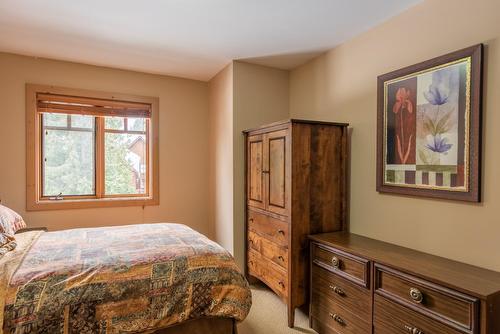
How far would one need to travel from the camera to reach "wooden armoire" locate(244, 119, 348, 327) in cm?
235

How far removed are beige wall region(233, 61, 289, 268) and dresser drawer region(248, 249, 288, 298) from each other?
0.21 m

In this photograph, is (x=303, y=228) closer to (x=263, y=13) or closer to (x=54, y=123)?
(x=263, y=13)

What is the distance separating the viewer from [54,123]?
3295 mm

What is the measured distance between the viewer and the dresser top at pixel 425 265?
1391 mm

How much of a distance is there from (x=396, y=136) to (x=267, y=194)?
47.2 inches

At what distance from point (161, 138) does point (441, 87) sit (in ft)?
9.97

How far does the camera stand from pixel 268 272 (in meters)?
2.71

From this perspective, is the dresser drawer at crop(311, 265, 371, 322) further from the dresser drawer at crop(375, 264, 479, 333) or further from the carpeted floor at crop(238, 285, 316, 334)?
the carpeted floor at crop(238, 285, 316, 334)

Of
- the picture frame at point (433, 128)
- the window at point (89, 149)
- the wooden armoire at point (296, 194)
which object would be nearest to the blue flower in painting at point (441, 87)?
the picture frame at point (433, 128)

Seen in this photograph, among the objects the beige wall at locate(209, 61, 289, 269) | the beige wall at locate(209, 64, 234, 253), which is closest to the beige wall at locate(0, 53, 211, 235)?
the beige wall at locate(209, 64, 234, 253)

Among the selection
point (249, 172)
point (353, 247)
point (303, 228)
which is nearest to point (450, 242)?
point (353, 247)

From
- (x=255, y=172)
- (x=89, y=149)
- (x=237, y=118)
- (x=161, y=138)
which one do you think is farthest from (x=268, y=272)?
(x=89, y=149)

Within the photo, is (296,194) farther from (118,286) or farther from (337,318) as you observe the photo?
(118,286)

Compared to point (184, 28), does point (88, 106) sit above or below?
below
